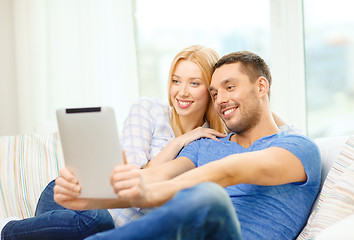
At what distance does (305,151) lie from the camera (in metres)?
1.47

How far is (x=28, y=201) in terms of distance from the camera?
2189mm

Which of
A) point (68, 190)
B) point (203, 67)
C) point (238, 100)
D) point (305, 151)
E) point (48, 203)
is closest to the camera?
point (68, 190)

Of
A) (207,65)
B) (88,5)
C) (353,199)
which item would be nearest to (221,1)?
(88,5)

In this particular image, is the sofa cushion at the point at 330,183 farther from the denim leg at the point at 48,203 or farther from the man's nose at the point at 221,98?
the denim leg at the point at 48,203

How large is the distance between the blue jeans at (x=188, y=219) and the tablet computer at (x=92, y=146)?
181 millimetres

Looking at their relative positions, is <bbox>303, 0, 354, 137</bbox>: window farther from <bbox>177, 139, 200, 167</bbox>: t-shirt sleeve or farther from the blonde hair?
<bbox>177, 139, 200, 167</bbox>: t-shirt sleeve

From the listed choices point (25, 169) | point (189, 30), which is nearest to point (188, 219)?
point (25, 169)

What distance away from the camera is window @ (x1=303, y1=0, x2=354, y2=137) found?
316 centimetres

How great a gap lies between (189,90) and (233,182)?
2.41 feet

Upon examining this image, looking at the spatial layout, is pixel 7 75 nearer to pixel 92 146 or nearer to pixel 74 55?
pixel 74 55

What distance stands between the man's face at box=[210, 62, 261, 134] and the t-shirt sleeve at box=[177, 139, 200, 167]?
7.8 inches

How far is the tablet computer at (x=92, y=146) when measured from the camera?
46.9 inches

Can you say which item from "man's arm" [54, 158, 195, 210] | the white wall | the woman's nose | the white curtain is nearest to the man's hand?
"man's arm" [54, 158, 195, 210]

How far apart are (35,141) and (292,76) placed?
180 centimetres
